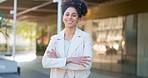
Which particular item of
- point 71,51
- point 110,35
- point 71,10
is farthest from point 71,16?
point 110,35

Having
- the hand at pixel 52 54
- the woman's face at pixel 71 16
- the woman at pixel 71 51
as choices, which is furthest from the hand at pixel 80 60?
the woman's face at pixel 71 16

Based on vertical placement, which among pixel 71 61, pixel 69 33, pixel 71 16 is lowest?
pixel 71 61

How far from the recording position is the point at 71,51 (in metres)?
2.16

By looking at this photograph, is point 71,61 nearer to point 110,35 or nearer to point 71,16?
point 71,16

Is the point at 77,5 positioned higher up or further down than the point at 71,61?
higher up

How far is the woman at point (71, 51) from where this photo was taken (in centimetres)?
211

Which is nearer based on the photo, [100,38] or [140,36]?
[140,36]

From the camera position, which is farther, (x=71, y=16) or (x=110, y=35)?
(x=110, y=35)

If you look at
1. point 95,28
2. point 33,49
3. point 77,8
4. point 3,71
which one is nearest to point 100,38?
point 95,28

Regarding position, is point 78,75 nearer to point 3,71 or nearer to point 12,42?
point 3,71

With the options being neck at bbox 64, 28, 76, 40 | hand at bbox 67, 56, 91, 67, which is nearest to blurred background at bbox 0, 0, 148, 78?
neck at bbox 64, 28, 76, 40

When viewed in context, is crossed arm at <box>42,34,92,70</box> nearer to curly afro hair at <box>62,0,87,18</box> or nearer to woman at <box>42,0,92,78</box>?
woman at <box>42,0,92,78</box>

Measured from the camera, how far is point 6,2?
1142 centimetres

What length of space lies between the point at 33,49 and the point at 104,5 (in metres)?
10.8
